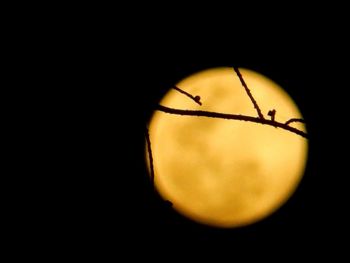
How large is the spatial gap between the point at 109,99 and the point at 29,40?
26 centimetres

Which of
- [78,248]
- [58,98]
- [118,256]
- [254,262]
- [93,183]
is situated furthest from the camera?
[254,262]

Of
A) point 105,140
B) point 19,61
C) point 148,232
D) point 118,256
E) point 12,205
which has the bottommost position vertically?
point 118,256

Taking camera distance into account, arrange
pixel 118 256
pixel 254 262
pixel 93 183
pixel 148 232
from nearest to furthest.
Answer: pixel 93 183
pixel 148 232
pixel 118 256
pixel 254 262

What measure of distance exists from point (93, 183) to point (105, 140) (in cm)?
15

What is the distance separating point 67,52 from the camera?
1.04m

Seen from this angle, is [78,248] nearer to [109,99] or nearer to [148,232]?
[148,232]

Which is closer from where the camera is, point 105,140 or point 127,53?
point 105,140

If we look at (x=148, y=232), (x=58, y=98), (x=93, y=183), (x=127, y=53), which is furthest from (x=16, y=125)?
(x=148, y=232)

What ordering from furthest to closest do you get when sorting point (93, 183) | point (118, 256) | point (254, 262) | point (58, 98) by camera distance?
point (254, 262)
point (118, 256)
point (93, 183)
point (58, 98)

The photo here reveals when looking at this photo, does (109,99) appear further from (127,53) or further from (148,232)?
(148,232)

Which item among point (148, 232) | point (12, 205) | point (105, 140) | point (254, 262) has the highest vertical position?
point (105, 140)

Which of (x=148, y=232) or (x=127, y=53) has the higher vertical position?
(x=127, y=53)

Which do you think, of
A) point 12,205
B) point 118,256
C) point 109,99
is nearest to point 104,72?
point 109,99

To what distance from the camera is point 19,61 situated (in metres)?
1.02
